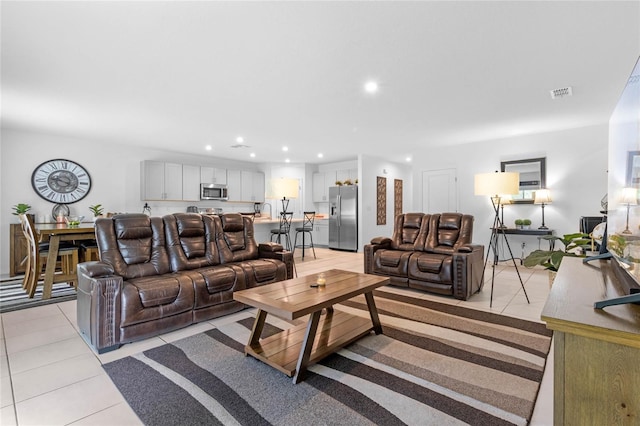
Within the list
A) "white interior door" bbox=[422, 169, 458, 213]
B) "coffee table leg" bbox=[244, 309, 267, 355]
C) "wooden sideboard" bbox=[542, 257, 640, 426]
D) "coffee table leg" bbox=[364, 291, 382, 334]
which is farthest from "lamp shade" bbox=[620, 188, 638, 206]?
"white interior door" bbox=[422, 169, 458, 213]

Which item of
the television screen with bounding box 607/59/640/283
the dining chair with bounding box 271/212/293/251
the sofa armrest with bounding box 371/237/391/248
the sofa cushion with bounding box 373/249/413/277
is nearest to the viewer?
the television screen with bounding box 607/59/640/283

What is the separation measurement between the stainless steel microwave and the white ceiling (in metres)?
2.52

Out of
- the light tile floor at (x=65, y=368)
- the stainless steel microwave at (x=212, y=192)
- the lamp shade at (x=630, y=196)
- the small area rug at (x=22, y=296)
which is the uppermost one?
the stainless steel microwave at (x=212, y=192)

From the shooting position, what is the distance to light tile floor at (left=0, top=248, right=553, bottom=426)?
65.2 inches

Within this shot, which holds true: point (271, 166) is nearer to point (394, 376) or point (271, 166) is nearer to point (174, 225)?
point (174, 225)

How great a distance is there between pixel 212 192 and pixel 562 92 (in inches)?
262

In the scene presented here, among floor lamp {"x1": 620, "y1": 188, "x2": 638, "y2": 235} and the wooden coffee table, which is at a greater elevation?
floor lamp {"x1": 620, "y1": 188, "x2": 638, "y2": 235}

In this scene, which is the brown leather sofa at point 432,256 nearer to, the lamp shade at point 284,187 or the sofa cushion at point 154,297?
the lamp shade at point 284,187

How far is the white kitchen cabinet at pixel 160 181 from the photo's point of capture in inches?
254

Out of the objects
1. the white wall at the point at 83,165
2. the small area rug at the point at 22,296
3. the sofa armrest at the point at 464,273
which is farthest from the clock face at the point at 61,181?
the sofa armrest at the point at 464,273

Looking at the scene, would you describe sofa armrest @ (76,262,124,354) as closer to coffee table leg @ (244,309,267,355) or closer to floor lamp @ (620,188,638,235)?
coffee table leg @ (244,309,267,355)

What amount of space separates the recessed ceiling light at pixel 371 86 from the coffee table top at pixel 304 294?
78.5 inches

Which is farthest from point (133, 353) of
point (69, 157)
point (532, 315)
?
point (69, 157)

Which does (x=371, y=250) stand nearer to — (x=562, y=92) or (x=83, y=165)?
(x=562, y=92)
